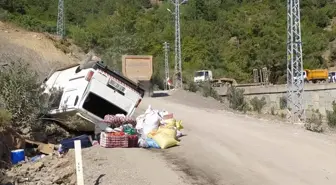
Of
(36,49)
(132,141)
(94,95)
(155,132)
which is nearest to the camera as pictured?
(132,141)

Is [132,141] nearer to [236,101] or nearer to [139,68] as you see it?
[139,68]

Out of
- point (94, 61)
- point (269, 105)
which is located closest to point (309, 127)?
point (94, 61)

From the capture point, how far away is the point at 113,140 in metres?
11.2

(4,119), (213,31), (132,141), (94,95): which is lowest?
(132,141)

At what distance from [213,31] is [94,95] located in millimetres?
79329

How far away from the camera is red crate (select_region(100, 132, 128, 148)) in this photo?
36.8 ft

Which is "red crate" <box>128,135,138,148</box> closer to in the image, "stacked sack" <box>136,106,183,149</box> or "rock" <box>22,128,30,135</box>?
"stacked sack" <box>136,106,183,149</box>

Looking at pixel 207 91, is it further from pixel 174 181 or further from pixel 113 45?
pixel 174 181

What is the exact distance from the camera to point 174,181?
850 centimetres

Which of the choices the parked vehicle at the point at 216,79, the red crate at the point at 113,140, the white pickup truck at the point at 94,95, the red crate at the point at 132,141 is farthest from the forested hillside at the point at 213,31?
the red crate at the point at 113,140

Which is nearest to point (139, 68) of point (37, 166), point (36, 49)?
point (36, 49)

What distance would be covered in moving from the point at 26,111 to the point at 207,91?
23.0 m

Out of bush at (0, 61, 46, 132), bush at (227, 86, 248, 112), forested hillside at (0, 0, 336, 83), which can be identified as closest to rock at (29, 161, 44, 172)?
bush at (0, 61, 46, 132)

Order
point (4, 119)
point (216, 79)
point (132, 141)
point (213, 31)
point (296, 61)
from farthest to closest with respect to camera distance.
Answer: point (213, 31), point (216, 79), point (296, 61), point (132, 141), point (4, 119)
